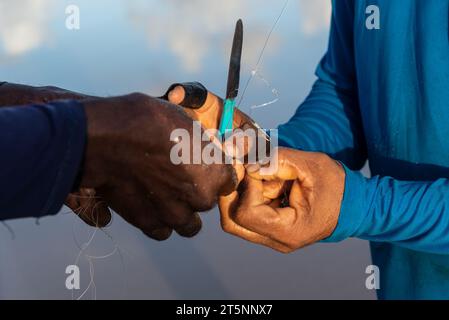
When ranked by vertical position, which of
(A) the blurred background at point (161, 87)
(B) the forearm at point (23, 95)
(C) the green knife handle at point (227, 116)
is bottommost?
(A) the blurred background at point (161, 87)

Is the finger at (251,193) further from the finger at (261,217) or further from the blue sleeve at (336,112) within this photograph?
the blue sleeve at (336,112)

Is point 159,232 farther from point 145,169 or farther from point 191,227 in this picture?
point 145,169

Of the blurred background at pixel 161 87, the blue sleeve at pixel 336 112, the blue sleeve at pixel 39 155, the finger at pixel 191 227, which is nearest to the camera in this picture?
the blue sleeve at pixel 39 155

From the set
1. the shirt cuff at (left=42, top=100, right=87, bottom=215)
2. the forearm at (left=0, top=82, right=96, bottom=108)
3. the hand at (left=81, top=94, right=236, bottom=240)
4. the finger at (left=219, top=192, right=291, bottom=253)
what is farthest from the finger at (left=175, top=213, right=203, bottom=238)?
the forearm at (left=0, top=82, right=96, bottom=108)

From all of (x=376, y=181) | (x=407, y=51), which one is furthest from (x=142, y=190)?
(x=407, y=51)

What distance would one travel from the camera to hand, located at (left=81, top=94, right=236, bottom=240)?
0.81m

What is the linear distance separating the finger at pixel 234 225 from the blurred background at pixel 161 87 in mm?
296

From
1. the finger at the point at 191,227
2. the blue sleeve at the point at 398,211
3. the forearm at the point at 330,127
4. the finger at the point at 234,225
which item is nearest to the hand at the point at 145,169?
the finger at the point at 191,227

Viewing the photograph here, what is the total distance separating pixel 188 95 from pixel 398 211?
0.41m

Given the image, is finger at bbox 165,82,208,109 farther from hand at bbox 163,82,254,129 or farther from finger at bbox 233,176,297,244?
finger at bbox 233,176,297,244

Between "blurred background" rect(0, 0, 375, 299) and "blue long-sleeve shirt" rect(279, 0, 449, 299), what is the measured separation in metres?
0.47

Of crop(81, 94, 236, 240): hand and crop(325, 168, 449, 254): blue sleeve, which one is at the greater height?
crop(81, 94, 236, 240): hand

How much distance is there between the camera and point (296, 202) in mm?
1056

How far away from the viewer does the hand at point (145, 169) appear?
2.64 ft
